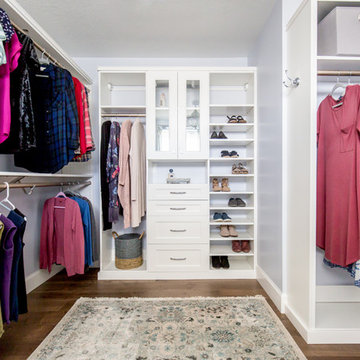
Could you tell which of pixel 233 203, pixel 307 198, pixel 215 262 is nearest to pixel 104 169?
pixel 233 203

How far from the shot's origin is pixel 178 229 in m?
2.31

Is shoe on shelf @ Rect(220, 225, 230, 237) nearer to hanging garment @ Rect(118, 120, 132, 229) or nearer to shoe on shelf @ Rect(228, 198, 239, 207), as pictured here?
shoe on shelf @ Rect(228, 198, 239, 207)

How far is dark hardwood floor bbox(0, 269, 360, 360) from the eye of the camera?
133 cm

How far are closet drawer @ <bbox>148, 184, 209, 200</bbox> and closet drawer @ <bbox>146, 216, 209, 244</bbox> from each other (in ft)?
0.68

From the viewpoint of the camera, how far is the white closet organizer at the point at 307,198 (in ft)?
4.52

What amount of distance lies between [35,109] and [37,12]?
1108 millimetres

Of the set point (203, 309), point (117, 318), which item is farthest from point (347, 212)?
point (117, 318)

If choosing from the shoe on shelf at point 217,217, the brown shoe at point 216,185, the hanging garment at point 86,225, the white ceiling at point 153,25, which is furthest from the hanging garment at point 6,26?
the shoe on shelf at point 217,217

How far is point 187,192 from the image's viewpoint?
231 cm

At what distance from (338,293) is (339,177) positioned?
1.04 m

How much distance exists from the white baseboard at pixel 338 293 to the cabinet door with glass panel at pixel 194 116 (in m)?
1.54

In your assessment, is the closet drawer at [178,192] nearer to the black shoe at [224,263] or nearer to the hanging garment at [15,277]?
the black shoe at [224,263]

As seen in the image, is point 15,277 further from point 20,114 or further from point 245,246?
point 245,246

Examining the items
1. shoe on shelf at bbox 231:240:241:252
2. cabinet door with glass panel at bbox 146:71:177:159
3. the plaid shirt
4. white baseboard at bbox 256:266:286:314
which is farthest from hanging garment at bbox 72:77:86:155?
white baseboard at bbox 256:266:286:314
